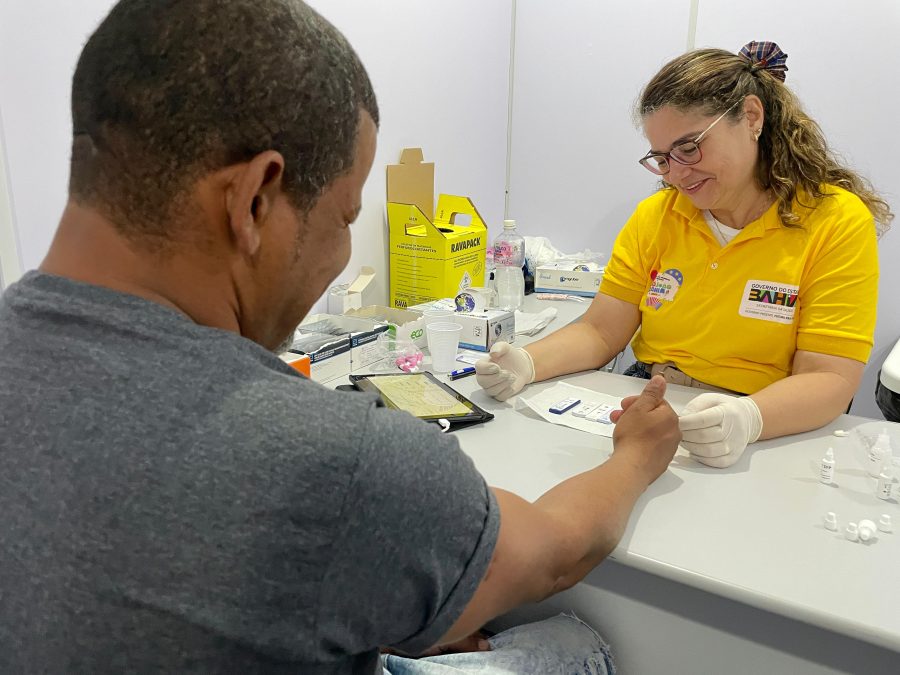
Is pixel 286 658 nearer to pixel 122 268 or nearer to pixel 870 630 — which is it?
pixel 122 268

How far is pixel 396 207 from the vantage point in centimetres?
226

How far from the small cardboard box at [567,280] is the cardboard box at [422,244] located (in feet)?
1.07

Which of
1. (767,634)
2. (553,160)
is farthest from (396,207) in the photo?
(767,634)

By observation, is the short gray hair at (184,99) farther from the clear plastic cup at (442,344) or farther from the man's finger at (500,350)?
the clear plastic cup at (442,344)

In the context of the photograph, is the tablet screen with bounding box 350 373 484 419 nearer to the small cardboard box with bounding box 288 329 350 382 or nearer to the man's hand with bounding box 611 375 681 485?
the small cardboard box with bounding box 288 329 350 382

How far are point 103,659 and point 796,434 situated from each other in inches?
51.3

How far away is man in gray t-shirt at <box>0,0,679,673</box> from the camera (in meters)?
0.52

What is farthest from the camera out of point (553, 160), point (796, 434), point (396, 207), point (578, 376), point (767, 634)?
point (553, 160)

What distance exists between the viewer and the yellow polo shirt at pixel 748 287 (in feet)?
4.86

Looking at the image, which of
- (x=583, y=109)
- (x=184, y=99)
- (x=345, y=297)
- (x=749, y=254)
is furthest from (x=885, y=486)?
(x=583, y=109)

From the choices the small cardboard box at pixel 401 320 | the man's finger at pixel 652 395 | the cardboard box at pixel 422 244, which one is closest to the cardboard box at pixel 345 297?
the small cardboard box at pixel 401 320

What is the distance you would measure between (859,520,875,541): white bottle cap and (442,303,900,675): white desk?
1cm

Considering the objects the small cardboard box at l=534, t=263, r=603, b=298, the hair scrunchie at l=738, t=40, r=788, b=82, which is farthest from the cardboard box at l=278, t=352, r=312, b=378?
the small cardboard box at l=534, t=263, r=603, b=298

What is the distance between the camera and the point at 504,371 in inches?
60.4
